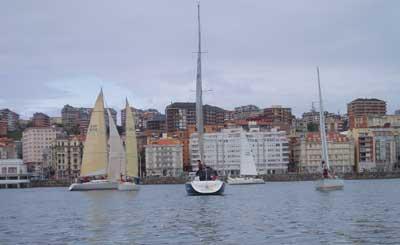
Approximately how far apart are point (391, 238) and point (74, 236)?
37.4ft

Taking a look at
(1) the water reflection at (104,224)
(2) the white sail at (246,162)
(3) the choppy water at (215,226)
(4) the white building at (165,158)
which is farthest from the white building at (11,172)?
(3) the choppy water at (215,226)

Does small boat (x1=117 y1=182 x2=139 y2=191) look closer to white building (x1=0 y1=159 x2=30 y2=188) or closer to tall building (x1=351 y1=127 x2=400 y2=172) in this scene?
white building (x1=0 y1=159 x2=30 y2=188)

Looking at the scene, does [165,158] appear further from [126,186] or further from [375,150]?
[126,186]

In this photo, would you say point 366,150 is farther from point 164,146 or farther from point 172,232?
point 172,232

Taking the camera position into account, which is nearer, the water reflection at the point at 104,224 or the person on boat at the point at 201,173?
the water reflection at the point at 104,224

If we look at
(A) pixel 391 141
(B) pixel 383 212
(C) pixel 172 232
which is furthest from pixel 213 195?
(A) pixel 391 141

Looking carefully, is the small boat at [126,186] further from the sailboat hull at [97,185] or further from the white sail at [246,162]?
the white sail at [246,162]

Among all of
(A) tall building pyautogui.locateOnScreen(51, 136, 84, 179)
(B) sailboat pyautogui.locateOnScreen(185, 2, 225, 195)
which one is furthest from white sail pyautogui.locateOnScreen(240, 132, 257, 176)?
(A) tall building pyautogui.locateOnScreen(51, 136, 84, 179)

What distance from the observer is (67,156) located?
6831 inches

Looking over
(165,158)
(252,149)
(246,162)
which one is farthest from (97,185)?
(252,149)

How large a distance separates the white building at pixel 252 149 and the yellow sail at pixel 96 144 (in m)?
85.3

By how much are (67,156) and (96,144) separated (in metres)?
91.0

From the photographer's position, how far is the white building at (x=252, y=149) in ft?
560

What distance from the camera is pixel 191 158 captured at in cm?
17512
